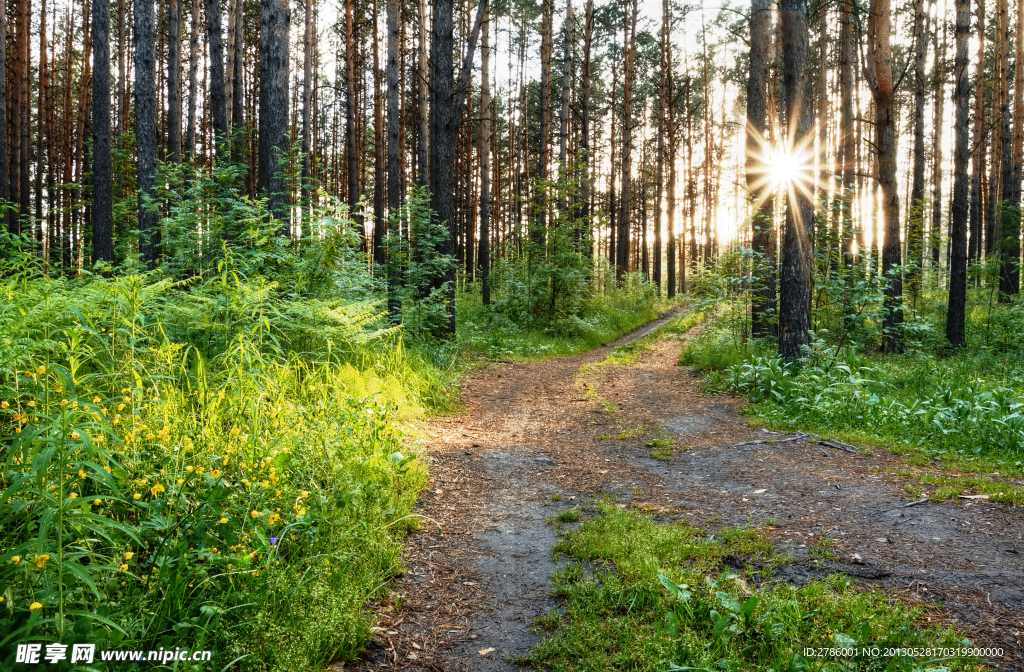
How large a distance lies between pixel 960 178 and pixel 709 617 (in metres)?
12.3

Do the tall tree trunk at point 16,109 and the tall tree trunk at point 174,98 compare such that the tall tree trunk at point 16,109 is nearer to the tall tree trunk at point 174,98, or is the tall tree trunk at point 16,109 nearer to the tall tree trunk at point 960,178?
the tall tree trunk at point 174,98

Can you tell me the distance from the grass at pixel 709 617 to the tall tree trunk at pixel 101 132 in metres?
12.5

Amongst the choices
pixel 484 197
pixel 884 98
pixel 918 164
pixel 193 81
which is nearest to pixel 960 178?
pixel 884 98

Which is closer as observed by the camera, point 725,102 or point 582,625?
point 582,625

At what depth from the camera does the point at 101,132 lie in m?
11.4

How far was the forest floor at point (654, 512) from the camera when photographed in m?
2.63

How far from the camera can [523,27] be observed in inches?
1049

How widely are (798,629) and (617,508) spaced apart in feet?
5.79

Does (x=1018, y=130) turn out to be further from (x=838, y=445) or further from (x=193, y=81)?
(x=193, y=81)

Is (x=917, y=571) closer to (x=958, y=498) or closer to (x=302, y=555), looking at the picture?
(x=958, y=498)

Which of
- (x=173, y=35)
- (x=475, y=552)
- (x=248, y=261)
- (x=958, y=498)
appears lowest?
(x=475, y=552)

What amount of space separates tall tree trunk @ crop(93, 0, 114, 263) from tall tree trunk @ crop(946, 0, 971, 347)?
16.9 metres

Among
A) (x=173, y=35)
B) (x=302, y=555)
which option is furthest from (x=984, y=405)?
(x=173, y=35)

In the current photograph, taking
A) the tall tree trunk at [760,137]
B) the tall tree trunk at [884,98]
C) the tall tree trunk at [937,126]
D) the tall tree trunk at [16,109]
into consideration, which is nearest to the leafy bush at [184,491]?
the tall tree trunk at [760,137]
